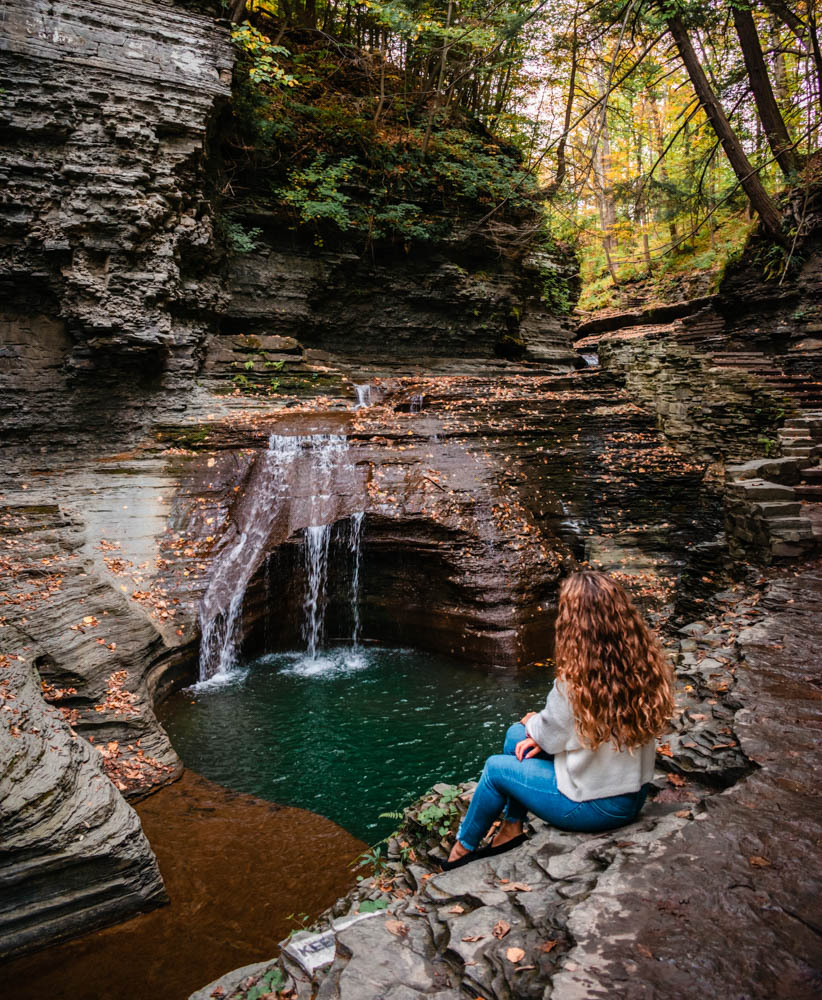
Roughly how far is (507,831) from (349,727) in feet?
12.6

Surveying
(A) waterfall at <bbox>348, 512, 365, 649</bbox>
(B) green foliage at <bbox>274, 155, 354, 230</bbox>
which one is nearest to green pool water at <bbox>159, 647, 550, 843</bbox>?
(A) waterfall at <bbox>348, 512, 365, 649</bbox>

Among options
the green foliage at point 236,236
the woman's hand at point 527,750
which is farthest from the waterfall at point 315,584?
the green foliage at point 236,236

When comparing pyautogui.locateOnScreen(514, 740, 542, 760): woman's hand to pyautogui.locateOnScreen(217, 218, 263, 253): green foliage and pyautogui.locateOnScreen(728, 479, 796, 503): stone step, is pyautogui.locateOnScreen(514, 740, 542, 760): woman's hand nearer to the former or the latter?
pyautogui.locateOnScreen(728, 479, 796, 503): stone step

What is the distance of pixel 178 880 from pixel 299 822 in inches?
43.4

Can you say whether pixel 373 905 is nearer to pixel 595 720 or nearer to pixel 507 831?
pixel 507 831

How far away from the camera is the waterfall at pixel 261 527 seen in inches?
313

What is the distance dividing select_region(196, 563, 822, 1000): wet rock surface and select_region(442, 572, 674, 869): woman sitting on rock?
0.92 feet

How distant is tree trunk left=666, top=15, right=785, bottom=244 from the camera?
36.5 ft

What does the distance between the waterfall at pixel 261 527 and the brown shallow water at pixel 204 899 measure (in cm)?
260

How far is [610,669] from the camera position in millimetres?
2543

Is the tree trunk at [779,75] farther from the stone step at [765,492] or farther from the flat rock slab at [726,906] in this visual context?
the flat rock slab at [726,906]

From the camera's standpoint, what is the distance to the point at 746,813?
2848 mm

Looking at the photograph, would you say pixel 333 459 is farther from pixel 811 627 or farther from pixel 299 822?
pixel 811 627

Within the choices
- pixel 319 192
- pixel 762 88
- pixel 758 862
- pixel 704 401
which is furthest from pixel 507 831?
pixel 762 88
